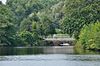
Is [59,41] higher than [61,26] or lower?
lower

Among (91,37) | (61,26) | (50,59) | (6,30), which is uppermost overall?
(61,26)

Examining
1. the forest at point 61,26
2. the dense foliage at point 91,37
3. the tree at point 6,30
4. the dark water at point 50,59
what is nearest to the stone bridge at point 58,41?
the forest at point 61,26

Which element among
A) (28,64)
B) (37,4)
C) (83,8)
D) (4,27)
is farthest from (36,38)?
(28,64)

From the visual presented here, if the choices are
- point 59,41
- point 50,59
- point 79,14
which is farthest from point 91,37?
point 59,41

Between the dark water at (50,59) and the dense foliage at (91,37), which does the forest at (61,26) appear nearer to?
the dense foliage at (91,37)

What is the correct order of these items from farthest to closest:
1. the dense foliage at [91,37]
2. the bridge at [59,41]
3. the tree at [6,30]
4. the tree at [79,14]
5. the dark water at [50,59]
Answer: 1. the bridge at [59,41]
2. the tree at [6,30]
3. the tree at [79,14]
4. the dense foliage at [91,37]
5. the dark water at [50,59]

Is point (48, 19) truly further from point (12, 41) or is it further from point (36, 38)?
point (12, 41)

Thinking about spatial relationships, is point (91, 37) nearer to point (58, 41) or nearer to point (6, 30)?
point (6, 30)

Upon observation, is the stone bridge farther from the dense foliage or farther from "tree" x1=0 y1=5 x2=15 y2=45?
the dense foliage

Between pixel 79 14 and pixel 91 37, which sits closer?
pixel 91 37

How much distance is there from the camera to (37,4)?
6161 inches

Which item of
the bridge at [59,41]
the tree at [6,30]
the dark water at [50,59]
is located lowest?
the dark water at [50,59]

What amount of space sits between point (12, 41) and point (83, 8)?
17055 millimetres

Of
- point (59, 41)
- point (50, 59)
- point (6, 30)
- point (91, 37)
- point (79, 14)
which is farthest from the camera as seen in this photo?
point (59, 41)
